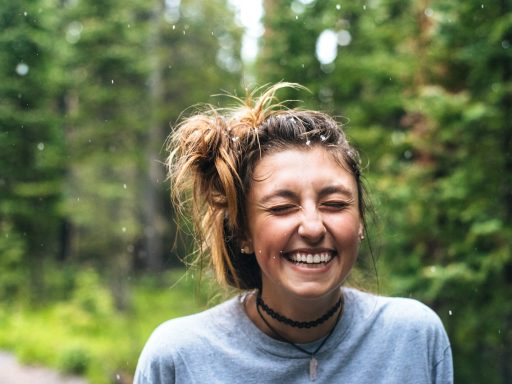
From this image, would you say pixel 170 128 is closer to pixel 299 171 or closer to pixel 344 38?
pixel 344 38

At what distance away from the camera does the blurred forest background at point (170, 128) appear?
5895 mm

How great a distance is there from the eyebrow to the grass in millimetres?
6511

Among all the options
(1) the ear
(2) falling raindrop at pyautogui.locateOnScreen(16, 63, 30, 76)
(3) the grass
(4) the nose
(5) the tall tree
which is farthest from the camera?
(2) falling raindrop at pyautogui.locateOnScreen(16, 63, 30, 76)

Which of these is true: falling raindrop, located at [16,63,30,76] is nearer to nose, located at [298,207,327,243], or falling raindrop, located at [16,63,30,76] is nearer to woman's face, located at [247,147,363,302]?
woman's face, located at [247,147,363,302]

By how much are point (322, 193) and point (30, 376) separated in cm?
846

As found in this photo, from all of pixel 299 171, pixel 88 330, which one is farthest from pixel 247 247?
pixel 88 330

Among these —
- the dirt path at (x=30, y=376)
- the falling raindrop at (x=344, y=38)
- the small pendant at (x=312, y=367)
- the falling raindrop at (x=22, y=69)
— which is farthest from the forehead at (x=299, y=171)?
the falling raindrop at (x=22, y=69)

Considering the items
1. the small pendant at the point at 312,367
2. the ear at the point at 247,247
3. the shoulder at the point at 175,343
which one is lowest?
the small pendant at the point at 312,367

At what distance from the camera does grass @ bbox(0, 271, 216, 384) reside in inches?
360

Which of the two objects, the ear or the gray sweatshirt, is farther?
the ear

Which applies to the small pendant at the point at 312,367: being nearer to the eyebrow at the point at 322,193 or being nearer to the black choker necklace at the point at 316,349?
the black choker necklace at the point at 316,349

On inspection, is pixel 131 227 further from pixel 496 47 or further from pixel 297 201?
pixel 297 201

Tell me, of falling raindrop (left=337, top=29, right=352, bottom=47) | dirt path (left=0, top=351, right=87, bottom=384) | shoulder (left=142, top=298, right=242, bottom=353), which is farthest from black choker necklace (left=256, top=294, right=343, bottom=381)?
dirt path (left=0, top=351, right=87, bottom=384)

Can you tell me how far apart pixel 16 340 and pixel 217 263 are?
1011 centimetres
